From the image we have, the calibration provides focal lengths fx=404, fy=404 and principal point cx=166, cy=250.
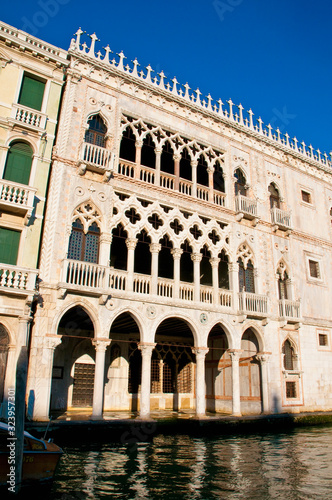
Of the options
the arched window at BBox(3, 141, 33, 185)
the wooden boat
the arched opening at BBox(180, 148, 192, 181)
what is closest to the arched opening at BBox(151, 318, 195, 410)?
the arched opening at BBox(180, 148, 192, 181)

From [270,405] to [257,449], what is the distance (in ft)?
20.2

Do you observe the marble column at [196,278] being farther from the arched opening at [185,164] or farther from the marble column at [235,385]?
the arched opening at [185,164]

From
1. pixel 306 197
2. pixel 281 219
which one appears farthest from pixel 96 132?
pixel 306 197

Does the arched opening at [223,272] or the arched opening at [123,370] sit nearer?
the arched opening at [123,370]

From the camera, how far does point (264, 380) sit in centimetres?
1856

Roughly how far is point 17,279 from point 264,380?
471 inches

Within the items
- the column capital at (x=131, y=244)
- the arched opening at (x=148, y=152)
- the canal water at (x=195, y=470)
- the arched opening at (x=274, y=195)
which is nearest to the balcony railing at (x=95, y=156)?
the column capital at (x=131, y=244)

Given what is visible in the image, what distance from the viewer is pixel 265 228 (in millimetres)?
21234

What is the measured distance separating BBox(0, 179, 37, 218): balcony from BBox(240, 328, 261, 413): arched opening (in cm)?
1177

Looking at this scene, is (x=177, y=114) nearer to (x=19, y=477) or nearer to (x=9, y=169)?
(x=9, y=169)

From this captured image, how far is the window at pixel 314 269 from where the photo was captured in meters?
23.2

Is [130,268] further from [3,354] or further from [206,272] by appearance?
[206,272]

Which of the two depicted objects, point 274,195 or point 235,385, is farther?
point 274,195

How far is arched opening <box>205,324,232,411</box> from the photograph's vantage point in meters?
20.3
